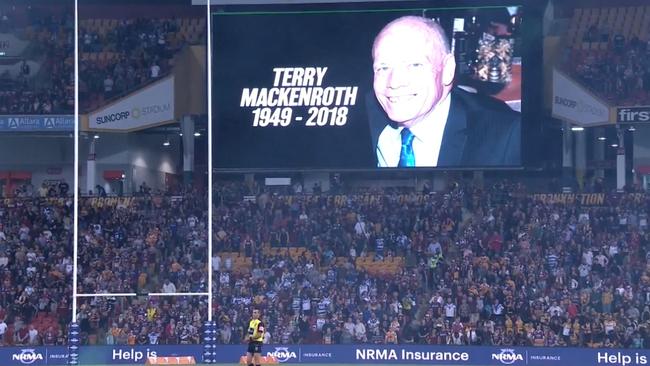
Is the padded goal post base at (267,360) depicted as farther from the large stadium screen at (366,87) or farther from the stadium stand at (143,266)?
the large stadium screen at (366,87)

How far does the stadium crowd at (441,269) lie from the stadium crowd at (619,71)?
3610 mm

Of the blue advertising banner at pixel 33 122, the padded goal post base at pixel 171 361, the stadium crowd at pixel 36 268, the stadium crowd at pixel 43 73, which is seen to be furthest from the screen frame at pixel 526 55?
the padded goal post base at pixel 171 361

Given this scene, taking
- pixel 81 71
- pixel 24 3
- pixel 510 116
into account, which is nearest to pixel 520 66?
pixel 510 116

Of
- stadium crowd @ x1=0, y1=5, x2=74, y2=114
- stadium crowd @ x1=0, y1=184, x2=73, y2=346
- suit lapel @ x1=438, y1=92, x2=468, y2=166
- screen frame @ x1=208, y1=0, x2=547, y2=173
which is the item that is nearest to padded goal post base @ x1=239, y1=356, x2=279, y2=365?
stadium crowd @ x1=0, y1=184, x2=73, y2=346

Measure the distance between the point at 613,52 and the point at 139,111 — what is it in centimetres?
1540

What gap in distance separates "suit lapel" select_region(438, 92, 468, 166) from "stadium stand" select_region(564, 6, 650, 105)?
491 centimetres

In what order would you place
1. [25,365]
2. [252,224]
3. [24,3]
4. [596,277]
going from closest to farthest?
[25,365]
[596,277]
[252,224]
[24,3]

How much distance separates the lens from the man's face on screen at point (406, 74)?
140 feet

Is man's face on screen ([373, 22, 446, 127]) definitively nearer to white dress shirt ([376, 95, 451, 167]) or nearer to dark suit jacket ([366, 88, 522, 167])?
white dress shirt ([376, 95, 451, 167])

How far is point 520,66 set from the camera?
42.2 meters

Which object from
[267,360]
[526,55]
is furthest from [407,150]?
[267,360]

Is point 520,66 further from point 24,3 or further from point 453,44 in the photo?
point 24,3

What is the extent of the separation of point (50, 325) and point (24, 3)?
13.4 metres

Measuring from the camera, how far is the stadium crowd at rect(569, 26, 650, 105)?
147 ft
